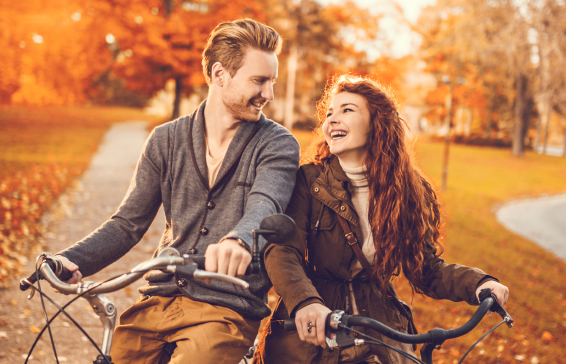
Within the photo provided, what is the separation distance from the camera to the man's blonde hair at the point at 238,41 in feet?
8.16

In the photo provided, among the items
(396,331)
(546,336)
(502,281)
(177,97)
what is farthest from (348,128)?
(177,97)

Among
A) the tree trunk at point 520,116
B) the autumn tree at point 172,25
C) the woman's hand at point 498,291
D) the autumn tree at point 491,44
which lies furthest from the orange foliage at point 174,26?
the tree trunk at point 520,116

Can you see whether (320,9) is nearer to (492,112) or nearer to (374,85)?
(492,112)

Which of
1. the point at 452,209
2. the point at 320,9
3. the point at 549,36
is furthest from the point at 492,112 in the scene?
the point at 452,209

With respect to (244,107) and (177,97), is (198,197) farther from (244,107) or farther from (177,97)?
(177,97)

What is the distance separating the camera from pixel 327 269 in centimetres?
248

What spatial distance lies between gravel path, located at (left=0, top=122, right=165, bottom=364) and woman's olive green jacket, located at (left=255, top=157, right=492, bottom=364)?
2.77 metres

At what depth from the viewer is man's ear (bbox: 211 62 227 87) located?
2586mm

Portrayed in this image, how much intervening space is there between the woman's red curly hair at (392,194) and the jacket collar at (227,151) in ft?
1.28

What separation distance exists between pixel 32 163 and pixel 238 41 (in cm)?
1399

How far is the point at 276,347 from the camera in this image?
7.78ft

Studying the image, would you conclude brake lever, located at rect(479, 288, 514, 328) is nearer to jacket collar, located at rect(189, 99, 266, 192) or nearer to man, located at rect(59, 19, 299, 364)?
man, located at rect(59, 19, 299, 364)

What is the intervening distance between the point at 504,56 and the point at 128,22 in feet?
62.2

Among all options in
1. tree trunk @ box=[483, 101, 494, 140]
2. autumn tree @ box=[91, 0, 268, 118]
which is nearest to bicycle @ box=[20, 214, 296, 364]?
autumn tree @ box=[91, 0, 268, 118]
